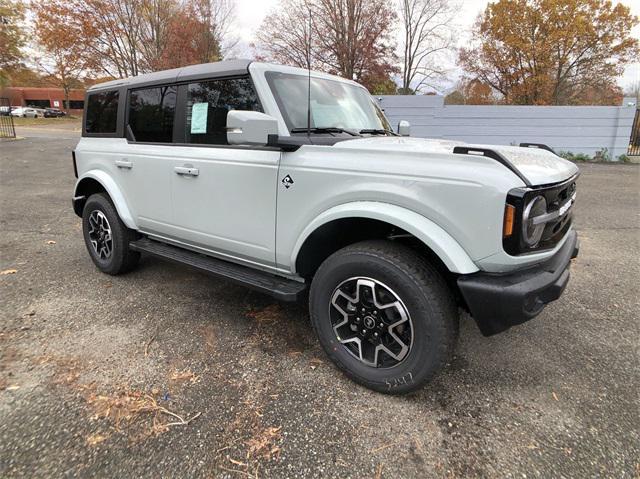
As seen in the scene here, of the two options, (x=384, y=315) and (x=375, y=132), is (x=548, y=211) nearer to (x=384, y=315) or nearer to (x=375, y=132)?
(x=384, y=315)

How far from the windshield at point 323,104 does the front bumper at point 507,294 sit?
152 centimetres

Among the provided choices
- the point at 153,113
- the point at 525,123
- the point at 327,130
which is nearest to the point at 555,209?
the point at 327,130

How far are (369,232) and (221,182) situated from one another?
1128mm

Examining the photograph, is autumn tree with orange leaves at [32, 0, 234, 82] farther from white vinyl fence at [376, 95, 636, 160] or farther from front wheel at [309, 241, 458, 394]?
front wheel at [309, 241, 458, 394]

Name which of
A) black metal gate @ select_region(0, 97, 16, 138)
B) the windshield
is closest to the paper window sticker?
the windshield

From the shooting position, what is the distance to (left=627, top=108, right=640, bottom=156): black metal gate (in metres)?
14.0

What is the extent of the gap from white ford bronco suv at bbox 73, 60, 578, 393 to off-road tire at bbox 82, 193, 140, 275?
0.87 feet

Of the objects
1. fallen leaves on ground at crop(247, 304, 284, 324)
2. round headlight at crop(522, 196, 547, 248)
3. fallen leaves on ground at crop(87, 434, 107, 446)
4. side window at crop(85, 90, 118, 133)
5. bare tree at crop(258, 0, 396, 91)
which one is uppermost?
bare tree at crop(258, 0, 396, 91)

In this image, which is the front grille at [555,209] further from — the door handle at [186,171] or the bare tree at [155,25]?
the bare tree at [155,25]

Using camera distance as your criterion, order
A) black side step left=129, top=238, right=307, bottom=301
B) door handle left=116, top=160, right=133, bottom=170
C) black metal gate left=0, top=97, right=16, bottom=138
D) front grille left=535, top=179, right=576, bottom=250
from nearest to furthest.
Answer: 1. front grille left=535, top=179, right=576, bottom=250
2. black side step left=129, top=238, right=307, bottom=301
3. door handle left=116, top=160, right=133, bottom=170
4. black metal gate left=0, top=97, right=16, bottom=138

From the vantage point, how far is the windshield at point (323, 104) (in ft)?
8.97

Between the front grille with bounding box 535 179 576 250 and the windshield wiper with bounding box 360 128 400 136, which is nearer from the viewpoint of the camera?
the front grille with bounding box 535 179 576 250

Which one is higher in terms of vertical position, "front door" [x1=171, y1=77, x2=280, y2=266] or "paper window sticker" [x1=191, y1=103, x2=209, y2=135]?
"paper window sticker" [x1=191, y1=103, x2=209, y2=135]

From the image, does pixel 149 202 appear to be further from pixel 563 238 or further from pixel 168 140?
pixel 563 238
